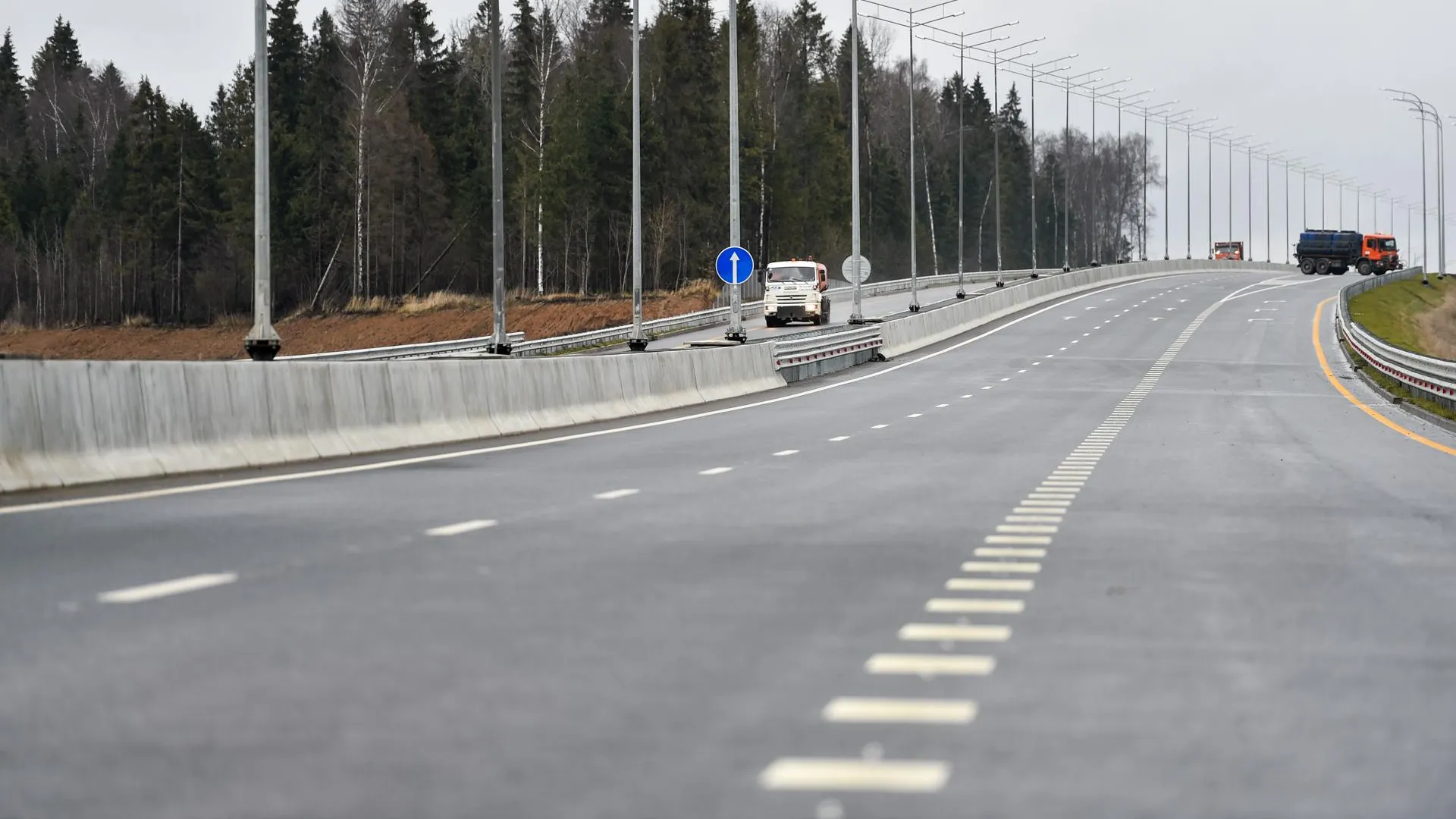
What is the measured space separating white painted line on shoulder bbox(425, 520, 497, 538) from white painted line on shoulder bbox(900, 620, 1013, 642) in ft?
14.9

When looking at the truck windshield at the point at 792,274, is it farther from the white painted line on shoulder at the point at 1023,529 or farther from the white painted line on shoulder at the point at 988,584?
the white painted line on shoulder at the point at 988,584

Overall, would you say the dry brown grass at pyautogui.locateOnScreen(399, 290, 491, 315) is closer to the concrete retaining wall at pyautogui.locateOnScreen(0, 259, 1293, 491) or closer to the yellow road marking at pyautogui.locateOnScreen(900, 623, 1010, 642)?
the concrete retaining wall at pyautogui.locateOnScreen(0, 259, 1293, 491)

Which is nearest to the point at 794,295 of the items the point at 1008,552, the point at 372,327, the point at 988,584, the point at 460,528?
the point at 372,327

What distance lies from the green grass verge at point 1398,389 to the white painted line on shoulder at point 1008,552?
68.9 feet

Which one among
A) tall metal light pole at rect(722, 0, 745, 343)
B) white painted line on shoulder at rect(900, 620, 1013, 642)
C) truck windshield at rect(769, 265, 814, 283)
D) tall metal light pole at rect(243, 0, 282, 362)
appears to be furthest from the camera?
truck windshield at rect(769, 265, 814, 283)

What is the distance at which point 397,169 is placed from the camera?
11269 cm

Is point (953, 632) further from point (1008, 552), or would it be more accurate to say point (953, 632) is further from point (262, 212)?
point (262, 212)

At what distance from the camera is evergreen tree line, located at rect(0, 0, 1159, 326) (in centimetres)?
11438

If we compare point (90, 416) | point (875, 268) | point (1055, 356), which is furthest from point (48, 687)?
point (875, 268)

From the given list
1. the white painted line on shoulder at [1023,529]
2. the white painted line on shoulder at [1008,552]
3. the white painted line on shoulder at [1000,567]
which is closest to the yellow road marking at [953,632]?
the white painted line on shoulder at [1000,567]

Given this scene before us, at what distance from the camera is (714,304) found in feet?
→ 306

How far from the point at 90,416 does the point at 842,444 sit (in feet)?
32.9

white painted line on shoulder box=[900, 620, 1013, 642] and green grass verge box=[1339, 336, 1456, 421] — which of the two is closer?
white painted line on shoulder box=[900, 620, 1013, 642]

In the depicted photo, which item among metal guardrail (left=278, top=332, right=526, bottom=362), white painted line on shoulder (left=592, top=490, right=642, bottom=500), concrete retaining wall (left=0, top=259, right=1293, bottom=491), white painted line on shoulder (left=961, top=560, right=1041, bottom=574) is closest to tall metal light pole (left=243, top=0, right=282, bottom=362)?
concrete retaining wall (left=0, top=259, right=1293, bottom=491)
